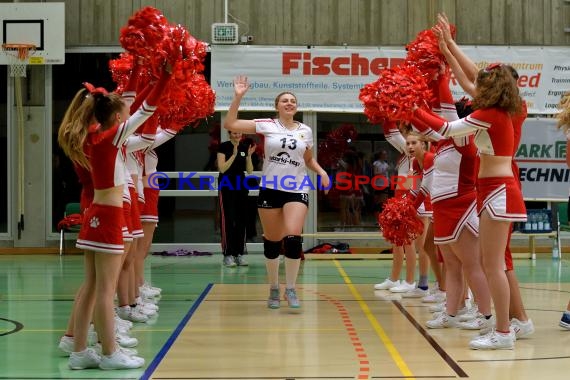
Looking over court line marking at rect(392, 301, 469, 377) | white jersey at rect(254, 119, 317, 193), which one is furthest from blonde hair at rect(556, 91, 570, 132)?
white jersey at rect(254, 119, 317, 193)

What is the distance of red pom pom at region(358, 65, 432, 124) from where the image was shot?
524cm

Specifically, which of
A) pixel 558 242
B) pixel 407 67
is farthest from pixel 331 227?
pixel 407 67

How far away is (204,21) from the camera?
1290 centimetres

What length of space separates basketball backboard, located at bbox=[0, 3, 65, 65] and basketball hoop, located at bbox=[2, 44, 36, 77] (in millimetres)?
43

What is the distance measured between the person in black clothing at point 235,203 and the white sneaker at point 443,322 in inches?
209

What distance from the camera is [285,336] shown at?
5.68m

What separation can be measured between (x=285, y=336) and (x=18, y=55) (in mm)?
8140

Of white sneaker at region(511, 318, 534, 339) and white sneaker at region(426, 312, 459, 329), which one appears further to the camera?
white sneaker at region(426, 312, 459, 329)

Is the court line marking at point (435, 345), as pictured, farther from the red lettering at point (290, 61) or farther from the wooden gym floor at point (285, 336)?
the red lettering at point (290, 61)

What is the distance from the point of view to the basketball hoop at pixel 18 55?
12.2 metres

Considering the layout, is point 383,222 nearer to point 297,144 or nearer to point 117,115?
point 297,144

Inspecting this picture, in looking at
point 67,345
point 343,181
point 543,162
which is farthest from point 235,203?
point 67,345

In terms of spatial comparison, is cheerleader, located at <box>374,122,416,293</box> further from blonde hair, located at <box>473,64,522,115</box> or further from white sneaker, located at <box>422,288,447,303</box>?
blonde hair, located at <box>473,64,522,115</box>

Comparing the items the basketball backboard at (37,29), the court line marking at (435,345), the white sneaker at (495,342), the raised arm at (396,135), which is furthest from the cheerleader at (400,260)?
the basketball backboard at (37,29)
